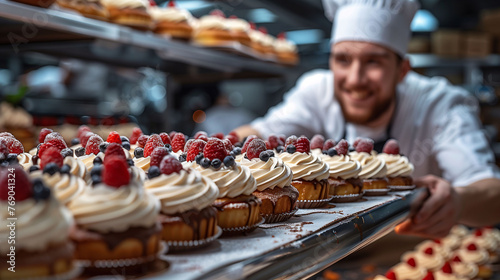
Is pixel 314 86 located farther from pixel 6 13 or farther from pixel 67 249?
pixel 67 249

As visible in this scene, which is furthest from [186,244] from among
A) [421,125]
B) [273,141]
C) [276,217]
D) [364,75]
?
[421,125]

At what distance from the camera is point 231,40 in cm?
423

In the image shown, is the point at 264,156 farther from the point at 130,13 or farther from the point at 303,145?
the point at 130,13

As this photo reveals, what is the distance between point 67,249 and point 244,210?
61 centimetres

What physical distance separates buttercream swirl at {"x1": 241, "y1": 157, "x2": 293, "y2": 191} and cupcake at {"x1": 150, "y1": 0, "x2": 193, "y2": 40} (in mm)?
2048

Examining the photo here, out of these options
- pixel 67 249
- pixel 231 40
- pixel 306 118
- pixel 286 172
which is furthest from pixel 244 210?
pixel 231 40

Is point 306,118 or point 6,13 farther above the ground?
point 6,13

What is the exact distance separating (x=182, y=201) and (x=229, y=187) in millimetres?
237

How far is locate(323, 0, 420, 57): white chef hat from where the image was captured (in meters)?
3.20


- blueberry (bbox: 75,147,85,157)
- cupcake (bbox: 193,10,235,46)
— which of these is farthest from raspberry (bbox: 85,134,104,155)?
cupcake (bbox: 193,10,235,46)

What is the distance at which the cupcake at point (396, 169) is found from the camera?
2.42m

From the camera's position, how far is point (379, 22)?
321cm

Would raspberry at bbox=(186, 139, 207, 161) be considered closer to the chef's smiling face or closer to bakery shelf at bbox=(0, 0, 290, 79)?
bakery shelf at bbox=(0, 0, 290, 79)

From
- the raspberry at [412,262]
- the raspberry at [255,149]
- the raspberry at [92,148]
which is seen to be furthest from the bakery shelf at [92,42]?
the raspberry at [412,262]
